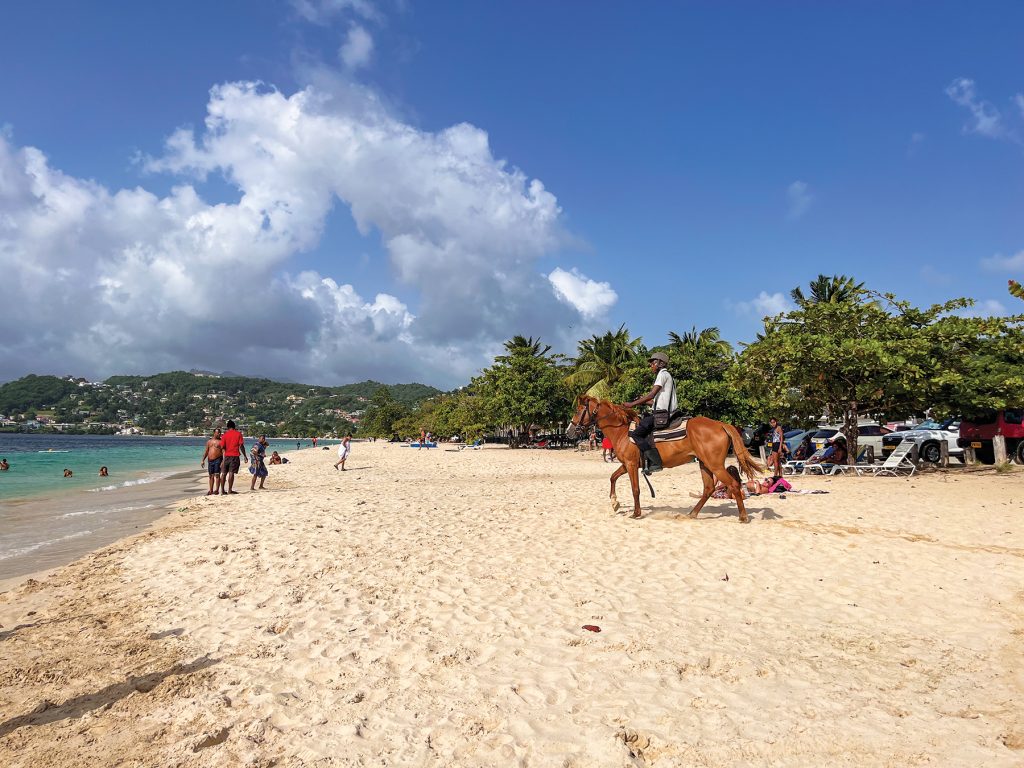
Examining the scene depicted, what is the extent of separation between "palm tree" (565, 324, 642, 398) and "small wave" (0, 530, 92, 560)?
34.3 m

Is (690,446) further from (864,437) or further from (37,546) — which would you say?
(864,437)

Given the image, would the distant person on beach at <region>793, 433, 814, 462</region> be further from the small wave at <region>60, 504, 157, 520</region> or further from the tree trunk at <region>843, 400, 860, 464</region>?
the small wave at <region>60, 504, 157, 520</region>

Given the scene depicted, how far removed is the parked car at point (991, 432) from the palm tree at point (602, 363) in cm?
2309

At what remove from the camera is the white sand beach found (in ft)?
11.2

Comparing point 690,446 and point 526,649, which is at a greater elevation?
point 690,446

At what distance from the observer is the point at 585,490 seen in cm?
1666

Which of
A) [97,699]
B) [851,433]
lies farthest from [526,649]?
[851,433]

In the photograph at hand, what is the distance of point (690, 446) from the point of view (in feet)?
35.7

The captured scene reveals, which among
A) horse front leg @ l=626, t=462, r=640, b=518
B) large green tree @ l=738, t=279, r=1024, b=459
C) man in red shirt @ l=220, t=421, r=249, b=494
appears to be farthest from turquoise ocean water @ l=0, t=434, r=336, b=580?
large green tree @ l=738, t=279, r=1024, b=459

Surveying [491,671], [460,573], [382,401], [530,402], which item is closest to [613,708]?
[491,671]

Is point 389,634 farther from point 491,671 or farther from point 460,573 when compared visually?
point 460,573

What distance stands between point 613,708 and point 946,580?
559 cm

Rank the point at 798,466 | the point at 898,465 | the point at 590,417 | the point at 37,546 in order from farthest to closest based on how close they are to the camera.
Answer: the point at 798,466 → the point at 898,465 → the point at 590,417 → the point at 37,546

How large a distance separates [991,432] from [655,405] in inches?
692
